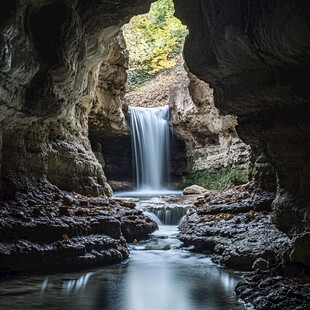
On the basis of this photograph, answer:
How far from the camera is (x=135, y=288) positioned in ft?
19.7

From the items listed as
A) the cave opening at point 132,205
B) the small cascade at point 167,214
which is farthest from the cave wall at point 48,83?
the small cascade at point 167,214

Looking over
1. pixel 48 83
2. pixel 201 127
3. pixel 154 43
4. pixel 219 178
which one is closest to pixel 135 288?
pixel 48 83

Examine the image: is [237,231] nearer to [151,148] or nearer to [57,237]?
[57,237]

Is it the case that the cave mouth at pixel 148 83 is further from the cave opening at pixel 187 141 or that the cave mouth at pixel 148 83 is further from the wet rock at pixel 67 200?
the wet rock at pixel 67 200

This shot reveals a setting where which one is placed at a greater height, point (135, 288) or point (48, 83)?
point (48, 83)

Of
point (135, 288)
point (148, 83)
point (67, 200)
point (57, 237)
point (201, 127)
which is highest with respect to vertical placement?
point (148, 83)

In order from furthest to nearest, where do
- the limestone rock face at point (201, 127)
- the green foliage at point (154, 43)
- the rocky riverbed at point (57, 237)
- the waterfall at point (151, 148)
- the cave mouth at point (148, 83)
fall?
1. the green foliage at point (154, 43)
2. the cave mouth at point (148, 83)
3. the waterfall at point (151, 148)
4. the limestone rock face at point (201, 127)
5. the rocky riverbed at point (57, 237)

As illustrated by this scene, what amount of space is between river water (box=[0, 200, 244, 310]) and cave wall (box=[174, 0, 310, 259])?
1494 millimetres

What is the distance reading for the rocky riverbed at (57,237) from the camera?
6516 mm

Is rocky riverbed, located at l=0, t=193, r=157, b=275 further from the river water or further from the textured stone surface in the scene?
the textured stone surface

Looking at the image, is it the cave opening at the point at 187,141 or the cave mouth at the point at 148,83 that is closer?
the cave opening at the point at 187,141

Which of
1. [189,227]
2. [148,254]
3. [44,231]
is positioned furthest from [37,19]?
[189,227]

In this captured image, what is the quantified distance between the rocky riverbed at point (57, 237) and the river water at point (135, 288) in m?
0.31

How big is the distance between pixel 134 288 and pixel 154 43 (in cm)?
3052
